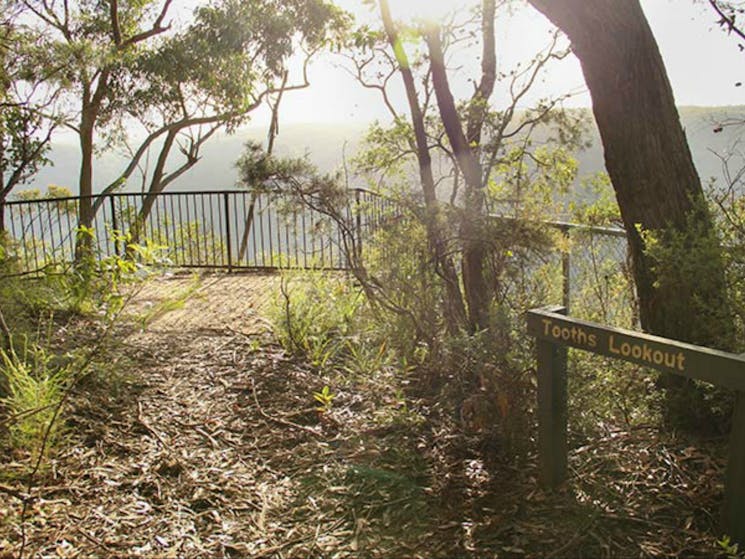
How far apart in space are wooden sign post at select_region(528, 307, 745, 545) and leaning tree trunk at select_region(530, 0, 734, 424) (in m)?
0.95

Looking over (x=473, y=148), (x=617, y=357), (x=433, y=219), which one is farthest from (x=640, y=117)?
(x=473, y=148)

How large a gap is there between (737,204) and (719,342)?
913 millimetres

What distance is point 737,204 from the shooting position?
11.6 ft

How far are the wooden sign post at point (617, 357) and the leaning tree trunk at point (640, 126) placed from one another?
37.5 inches

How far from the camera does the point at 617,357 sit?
103 inches

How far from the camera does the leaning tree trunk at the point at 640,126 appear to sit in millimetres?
3576

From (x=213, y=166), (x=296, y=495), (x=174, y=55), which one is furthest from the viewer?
(x=213, y=166)

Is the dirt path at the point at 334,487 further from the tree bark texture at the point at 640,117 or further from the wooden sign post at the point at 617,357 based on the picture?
the tree bark texture at the point at 640,117

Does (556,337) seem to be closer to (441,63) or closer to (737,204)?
(737,204)

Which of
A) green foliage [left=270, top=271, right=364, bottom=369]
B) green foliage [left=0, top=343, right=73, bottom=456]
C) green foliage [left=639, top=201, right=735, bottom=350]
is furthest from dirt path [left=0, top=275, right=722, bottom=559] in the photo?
green foliage [left=270, top=271, right=364, bottom=369]

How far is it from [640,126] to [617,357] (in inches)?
63.6

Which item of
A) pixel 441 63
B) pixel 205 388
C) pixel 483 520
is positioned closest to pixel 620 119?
pixel 441 63

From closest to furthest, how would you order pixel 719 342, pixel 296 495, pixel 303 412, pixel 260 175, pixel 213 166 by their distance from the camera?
pixel 719 342 < pixel 296 495 < pixel 303 412 < pixel 260 175 < pixel 213 166

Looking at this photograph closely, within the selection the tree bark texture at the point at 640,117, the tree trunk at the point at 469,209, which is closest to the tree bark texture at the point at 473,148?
the tree trunk at the point at 469,209
